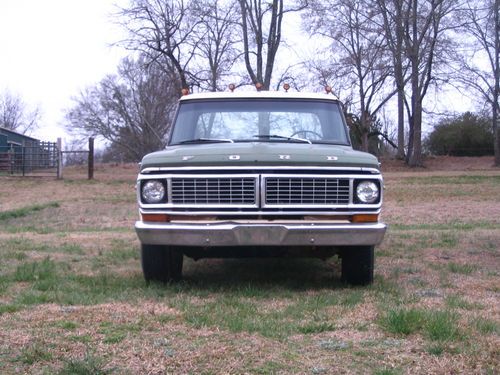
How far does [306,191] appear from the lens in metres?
5.89

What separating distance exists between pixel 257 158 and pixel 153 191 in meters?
0.98

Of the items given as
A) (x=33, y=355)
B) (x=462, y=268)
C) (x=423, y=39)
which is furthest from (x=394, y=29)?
(x=33, y=355)

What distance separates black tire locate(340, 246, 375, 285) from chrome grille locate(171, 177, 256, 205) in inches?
44.2

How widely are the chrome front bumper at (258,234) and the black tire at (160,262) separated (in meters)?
0.42

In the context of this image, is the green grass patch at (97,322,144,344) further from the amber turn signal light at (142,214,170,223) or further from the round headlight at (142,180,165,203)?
the round headlight at (142,180,165,203)

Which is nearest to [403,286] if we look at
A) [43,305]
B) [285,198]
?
[285,198]

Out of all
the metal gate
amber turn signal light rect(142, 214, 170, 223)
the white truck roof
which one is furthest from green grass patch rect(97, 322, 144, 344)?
the metal gate

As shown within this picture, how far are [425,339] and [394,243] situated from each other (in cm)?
545

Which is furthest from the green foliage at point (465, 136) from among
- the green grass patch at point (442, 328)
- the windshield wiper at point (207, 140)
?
Result: the green grass patch at point (442, 328)

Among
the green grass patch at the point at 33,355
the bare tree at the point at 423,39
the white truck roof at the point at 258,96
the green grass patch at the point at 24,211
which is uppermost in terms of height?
the bare tree at the point at 423,39

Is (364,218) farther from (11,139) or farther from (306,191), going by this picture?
(11,139)

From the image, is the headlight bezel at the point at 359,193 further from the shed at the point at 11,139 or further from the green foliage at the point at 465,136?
the green foliage at the point at 465,136

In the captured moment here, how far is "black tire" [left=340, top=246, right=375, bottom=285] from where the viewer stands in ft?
20.4

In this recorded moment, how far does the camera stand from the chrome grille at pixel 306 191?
587 cm
